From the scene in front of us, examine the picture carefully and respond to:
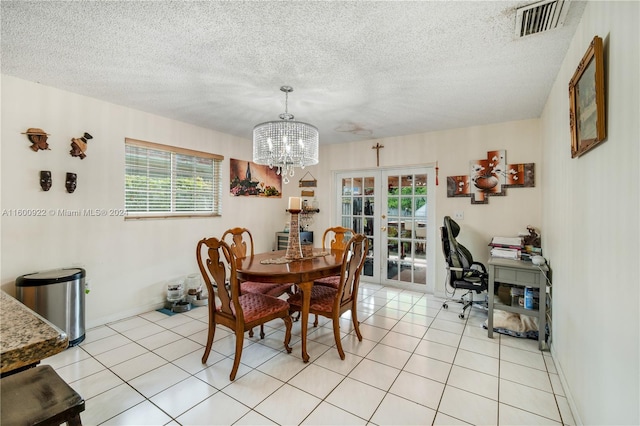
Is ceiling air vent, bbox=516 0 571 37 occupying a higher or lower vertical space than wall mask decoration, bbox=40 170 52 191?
higher

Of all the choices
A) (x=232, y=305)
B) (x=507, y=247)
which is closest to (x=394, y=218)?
(x=507, y=247)

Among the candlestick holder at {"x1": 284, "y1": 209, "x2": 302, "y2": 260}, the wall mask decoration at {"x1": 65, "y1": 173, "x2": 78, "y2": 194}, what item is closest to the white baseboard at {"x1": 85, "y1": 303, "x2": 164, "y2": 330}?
the wall mask decoration at {"x1": 65, "y1": 173, "x2": 78, "y2": 194}

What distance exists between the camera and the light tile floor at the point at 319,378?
176 cm

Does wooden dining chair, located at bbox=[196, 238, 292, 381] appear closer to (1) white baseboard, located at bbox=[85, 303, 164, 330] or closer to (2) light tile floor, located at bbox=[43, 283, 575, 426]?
(2) light tile floor, located at bbox=[43, 283, 575, 426]

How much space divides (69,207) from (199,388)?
2202 mm

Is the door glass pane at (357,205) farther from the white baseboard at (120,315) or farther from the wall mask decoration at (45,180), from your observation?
the wall mask decoration at (45,180)

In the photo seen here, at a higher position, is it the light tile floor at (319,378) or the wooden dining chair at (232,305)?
the wooden dining chair at (232,305)

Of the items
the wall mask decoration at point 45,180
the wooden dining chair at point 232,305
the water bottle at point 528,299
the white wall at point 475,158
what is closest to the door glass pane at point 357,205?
the white wall at point 475,158

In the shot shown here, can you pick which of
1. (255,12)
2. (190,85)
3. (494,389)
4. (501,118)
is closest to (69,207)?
(190,85)

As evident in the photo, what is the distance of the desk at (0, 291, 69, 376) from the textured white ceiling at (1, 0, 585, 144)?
1644 millimetres

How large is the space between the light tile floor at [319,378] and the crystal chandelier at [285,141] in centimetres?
169

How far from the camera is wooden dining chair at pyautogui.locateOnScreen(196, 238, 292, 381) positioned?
6.99ft

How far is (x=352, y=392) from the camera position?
1.98 metres

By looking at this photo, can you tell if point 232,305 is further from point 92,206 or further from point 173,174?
point 173,174
